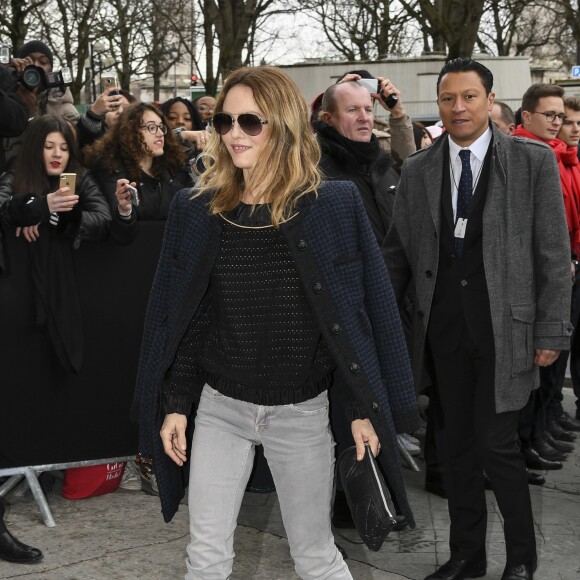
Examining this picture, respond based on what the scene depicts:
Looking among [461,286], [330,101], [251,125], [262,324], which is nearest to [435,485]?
[461,286]

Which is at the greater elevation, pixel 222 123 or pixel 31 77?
pixel 31 77

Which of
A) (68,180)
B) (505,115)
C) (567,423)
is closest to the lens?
(68,180)

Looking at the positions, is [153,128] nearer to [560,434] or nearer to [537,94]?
[537,94]

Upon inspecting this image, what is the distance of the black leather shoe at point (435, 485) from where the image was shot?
5.80 meters

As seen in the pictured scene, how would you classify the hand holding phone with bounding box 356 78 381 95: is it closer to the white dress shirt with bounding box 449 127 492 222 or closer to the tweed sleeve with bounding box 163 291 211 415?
the white dress shirt with bounding box 449 127 492 222

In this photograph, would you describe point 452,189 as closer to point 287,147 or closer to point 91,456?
point 287,147

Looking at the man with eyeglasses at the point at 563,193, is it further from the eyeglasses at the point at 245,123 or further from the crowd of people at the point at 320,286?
the eyeglasses at the point at 245,123

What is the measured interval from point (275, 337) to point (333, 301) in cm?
20

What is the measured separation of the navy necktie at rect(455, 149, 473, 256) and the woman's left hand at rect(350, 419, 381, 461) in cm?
138

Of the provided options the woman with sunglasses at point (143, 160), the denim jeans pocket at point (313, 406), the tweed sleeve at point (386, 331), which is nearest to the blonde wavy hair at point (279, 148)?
the tweed sleeve at point (386, 331)

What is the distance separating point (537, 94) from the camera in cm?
670

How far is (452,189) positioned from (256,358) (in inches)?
65.1

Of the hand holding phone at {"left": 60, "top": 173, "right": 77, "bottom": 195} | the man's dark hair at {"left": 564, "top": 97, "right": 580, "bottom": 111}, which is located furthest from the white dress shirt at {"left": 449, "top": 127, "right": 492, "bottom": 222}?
the man's dark hair at {"left": 564, "top": 97, "right": 580, "bottom": 111}

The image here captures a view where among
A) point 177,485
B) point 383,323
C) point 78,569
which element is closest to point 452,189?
point 383,323
